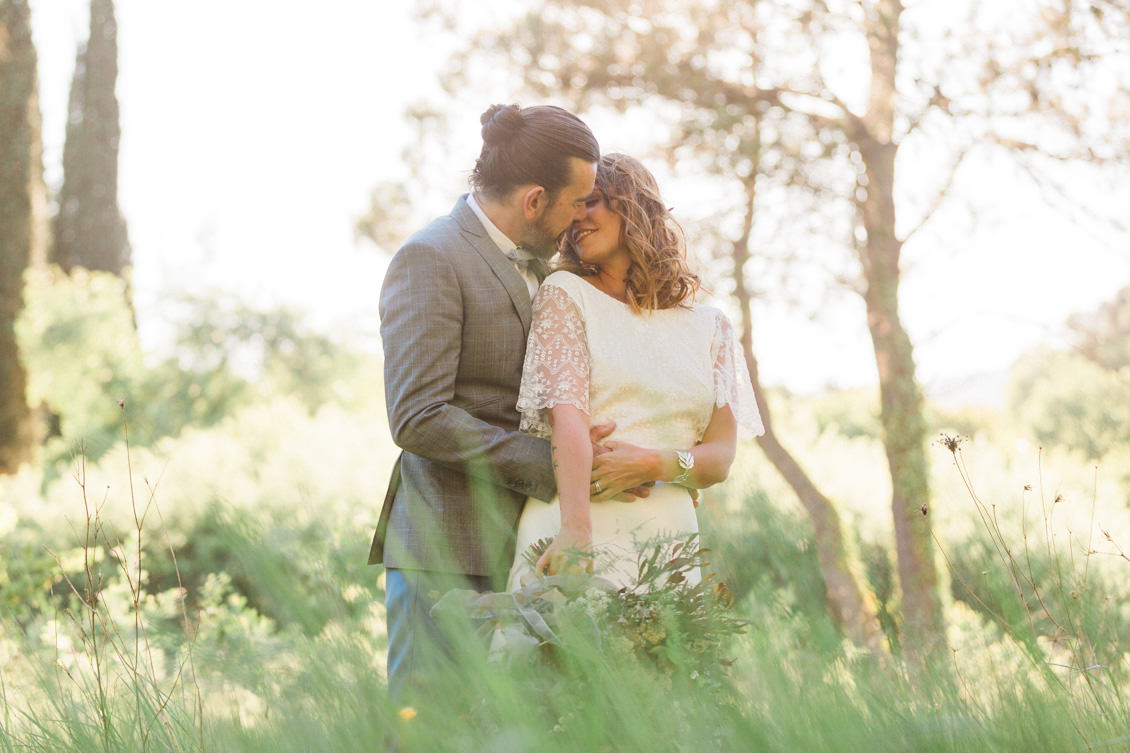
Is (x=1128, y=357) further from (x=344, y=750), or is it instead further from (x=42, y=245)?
(x=42, y=245)

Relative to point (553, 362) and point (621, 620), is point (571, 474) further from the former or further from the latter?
point (621, 620)

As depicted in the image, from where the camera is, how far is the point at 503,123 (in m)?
2.86

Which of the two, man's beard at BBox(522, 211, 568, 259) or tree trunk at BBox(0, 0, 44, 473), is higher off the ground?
tree trunk at BBox(0, 0, 44, 473)

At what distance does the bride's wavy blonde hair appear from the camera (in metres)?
2.71

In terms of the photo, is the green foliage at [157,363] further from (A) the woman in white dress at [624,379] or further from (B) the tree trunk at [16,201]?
(A) the woman in white dress at [624,379]

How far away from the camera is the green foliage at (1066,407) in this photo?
51.6 ft

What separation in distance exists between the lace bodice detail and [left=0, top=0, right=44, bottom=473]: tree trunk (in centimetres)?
1507

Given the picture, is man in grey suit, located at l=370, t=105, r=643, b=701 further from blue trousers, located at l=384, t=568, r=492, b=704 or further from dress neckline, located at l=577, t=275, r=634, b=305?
dress neckline, located at l=577, t=275, r=634, b=305

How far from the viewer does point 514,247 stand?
9.33 feet

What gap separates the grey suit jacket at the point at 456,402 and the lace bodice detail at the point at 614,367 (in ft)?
0.30

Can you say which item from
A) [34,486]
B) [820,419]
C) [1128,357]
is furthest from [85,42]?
[1128,357]

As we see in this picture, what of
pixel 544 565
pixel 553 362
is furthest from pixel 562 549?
pixel 553 362

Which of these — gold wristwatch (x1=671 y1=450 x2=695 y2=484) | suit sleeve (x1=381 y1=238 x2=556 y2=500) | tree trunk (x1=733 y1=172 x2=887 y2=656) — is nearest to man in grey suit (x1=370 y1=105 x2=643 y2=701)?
suit sleeve (x1=381 y1=238 x2=556 y2=500)

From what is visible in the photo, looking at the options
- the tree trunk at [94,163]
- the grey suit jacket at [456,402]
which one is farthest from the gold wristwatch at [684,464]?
the tree trunk at [94,163]
